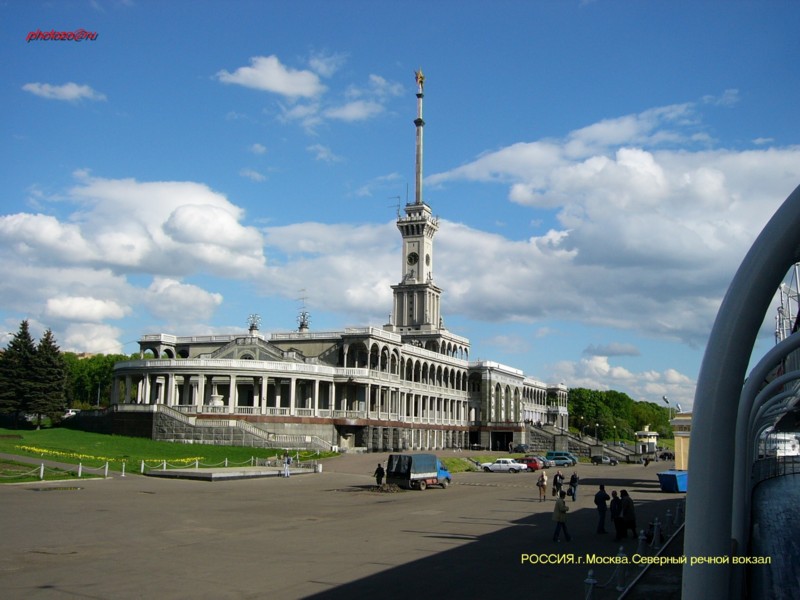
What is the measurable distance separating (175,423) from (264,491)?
29.3 metres

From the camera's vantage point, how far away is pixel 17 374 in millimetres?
72125

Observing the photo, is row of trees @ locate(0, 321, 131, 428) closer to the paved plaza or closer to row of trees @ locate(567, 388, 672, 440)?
the paved plaza

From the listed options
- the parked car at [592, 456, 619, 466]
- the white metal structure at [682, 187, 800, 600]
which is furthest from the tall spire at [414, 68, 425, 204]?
the white metal structure at [682, 187, 800, 600]

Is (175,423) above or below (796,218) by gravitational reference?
below

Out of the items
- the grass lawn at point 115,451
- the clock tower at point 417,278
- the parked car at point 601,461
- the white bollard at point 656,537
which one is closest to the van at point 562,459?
the parked car at point 601,461

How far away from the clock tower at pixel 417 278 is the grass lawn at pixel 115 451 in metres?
60.1

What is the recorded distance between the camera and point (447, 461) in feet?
219

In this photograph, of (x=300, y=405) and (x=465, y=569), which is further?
(x=300, y=405)

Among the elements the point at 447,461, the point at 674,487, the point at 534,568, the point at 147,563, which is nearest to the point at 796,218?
the point at 534,568

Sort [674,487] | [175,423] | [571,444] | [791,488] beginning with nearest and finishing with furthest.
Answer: [791,488] → [674,487] → [175,423] → [571,444]

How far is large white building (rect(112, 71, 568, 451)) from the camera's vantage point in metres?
71.6

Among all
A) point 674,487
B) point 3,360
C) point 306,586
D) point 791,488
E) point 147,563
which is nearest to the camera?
point 306,586

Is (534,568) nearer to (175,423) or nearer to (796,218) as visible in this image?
(796,218)

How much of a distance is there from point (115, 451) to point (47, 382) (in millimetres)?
23933
